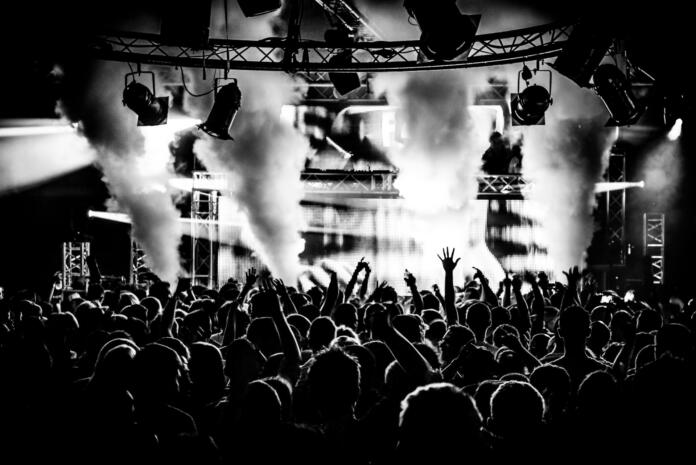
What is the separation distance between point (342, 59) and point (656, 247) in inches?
328

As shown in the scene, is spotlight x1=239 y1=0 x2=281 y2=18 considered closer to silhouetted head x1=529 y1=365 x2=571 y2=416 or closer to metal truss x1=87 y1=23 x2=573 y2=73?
metal truss x1=87 y1=23 x2=573 y2=73

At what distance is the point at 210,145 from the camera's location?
14.3 meters

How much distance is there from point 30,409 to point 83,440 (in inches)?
16.8

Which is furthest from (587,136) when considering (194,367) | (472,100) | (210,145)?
(194,367)

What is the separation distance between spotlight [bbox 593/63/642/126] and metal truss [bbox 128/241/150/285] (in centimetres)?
1064

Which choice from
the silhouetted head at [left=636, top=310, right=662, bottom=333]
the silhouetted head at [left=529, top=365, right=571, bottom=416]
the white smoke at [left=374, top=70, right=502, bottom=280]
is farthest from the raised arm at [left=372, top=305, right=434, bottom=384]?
→ the white smoke at [left=374, top=70, right=502, bottom=280]

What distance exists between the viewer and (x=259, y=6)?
271 inches

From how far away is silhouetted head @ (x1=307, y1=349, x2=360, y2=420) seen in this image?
7.19ft

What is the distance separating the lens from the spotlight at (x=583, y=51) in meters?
6.66

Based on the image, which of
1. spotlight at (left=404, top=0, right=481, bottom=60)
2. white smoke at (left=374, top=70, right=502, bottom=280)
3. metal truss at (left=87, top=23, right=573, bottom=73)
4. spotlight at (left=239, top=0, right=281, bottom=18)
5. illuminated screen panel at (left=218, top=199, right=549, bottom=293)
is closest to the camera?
spotlight at (left=404, top=0, right=481, bottom=60)

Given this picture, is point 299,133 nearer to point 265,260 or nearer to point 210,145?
point 210,145

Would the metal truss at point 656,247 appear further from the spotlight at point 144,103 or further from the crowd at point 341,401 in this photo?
the spotlight at point 144,103

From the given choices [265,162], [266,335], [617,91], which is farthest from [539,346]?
[265,162]

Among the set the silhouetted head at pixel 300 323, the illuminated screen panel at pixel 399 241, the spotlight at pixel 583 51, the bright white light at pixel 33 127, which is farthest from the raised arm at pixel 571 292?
the bright white light at pixel 33 127
